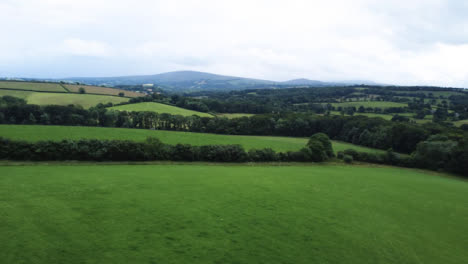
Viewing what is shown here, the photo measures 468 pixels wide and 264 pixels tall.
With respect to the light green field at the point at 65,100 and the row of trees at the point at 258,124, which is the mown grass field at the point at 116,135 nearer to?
the row of trees at the point at 258,124

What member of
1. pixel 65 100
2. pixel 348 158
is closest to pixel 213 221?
pixel 348 158

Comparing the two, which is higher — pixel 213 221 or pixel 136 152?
pixel 136 152

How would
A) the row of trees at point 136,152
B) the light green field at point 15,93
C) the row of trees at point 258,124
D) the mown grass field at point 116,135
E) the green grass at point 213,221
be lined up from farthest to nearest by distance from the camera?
the light green field at point 15,93 → the row of trees at point 258,124 → the mown grass field at point 116,135 → the row of trees at point 136,152 → the green grass at point 213,221

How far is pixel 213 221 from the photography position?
2014 centimetres

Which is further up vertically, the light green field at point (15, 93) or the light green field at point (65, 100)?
the light green field at point (15, 93)

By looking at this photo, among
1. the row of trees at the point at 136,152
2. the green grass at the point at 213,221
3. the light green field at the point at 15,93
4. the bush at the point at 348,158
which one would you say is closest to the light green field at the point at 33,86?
the light green field at the point at 15,93

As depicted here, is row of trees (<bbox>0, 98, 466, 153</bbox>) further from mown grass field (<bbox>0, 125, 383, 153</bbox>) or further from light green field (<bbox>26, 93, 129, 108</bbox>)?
light green field (<bbox>26, 93, 129, 108</bbox>)

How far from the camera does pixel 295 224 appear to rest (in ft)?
68.6

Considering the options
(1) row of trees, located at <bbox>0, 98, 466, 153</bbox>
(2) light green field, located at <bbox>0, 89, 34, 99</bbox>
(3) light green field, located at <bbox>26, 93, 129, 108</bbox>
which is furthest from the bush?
(2) light green field, located at <bbox>0, 89, 34, 99</bbox>

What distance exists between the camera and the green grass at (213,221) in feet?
50.2

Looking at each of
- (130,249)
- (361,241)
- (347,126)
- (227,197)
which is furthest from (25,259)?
(347,126)

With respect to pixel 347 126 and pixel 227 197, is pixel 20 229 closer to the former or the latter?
pixel 227 197

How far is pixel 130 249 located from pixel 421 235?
23.3 metres

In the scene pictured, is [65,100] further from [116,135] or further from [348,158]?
[348,158]
